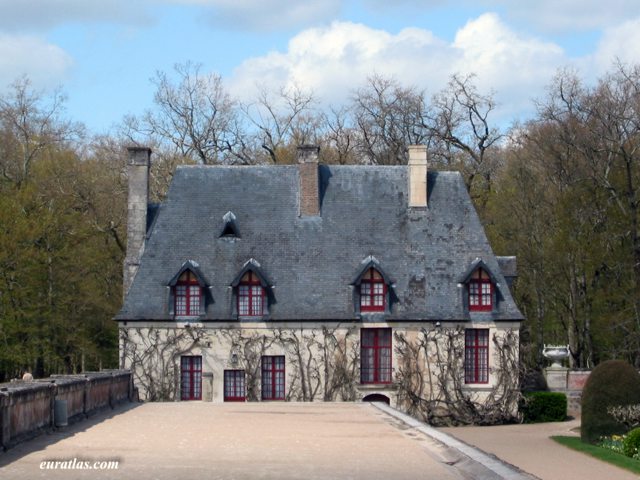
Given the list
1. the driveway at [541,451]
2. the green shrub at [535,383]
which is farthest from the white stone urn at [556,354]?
the driveway at [541,451]

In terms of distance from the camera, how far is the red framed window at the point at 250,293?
1481 inches

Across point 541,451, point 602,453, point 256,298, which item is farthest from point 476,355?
point 602,453

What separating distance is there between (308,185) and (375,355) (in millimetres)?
5956

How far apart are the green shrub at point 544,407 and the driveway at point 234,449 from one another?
41.6 ft

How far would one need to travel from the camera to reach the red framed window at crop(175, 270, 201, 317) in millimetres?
37406

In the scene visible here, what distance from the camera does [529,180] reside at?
5000 cm

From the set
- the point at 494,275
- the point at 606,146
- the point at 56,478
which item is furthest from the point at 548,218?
the point at 56,478

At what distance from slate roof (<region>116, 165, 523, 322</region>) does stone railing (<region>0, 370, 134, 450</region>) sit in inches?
337

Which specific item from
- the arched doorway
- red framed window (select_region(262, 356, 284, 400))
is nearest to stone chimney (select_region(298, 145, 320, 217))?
red framed window (select_region(262, 356, 284, 400))

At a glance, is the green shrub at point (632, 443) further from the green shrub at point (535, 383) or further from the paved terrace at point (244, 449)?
the green shrub at point (535, 383)

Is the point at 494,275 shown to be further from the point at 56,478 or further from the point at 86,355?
the point at 56,478

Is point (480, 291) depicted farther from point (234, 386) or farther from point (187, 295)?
point (187, 295)

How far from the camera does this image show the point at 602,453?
2755cm

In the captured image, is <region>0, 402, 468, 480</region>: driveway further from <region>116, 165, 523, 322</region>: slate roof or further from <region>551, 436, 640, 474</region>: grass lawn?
<region>116, 165, 523, 322</region>: slate roof
